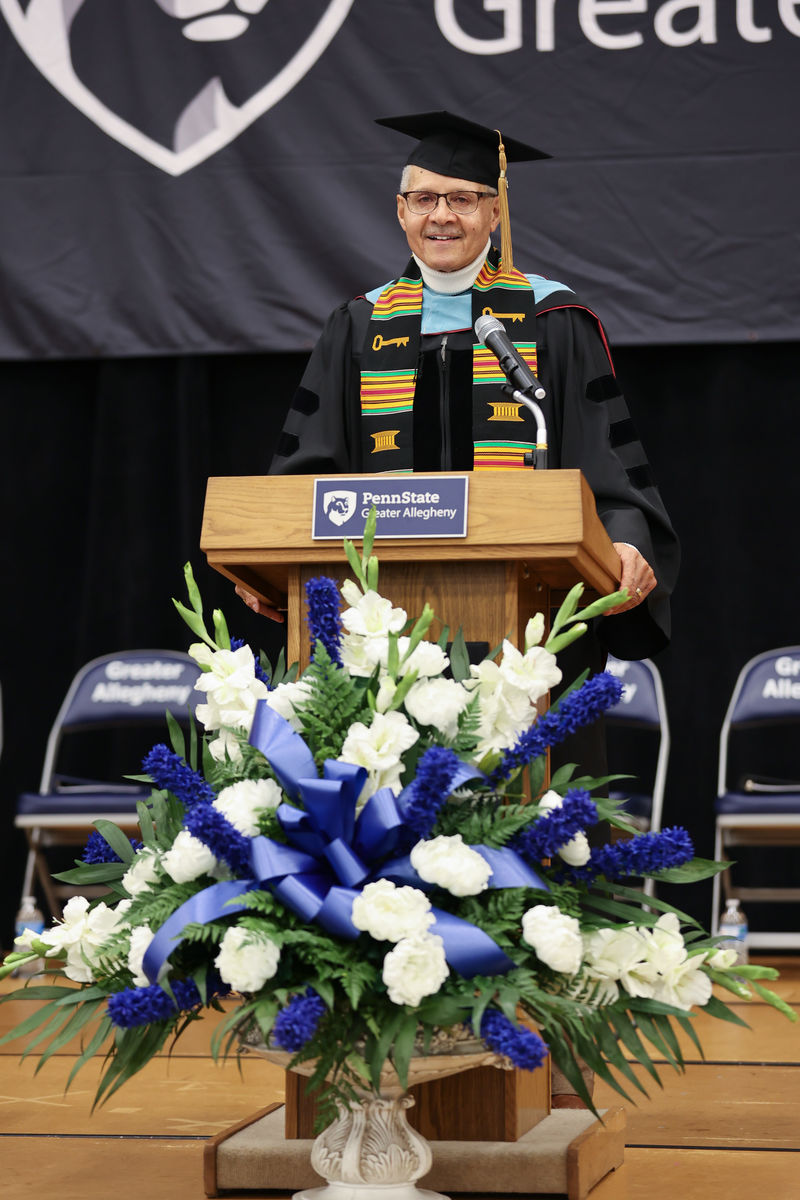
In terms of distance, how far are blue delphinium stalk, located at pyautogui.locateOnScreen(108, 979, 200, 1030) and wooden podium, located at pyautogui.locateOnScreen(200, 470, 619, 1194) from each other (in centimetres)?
35

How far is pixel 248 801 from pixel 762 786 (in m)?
3.20

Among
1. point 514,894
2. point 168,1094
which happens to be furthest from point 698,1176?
point 168,1094

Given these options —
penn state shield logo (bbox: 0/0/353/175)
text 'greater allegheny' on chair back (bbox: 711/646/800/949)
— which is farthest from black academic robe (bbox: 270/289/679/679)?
penn state shield logo (bbox: 0/0/353/175)

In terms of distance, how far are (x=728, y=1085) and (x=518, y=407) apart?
1.21 m

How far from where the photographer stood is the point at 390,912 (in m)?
1.57

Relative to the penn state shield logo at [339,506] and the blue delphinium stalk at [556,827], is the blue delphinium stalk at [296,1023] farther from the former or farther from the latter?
the penn state shield logo at [339,506]

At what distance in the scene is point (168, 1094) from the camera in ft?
8.54

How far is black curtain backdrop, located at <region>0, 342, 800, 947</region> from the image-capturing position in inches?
197

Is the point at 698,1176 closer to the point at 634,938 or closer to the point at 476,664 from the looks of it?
the point at 634,938

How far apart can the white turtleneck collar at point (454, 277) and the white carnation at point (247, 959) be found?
1.36 m

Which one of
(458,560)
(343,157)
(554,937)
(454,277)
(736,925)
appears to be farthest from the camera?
(343,157)

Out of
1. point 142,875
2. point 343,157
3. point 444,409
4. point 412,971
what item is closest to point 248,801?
point 142,875

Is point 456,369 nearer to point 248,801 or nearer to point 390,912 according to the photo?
point 248,801

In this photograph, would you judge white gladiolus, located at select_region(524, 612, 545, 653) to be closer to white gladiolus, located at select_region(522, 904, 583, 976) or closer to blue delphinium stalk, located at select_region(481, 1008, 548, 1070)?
white gladiolus, located at select_region(522, 904, 583, 976)
